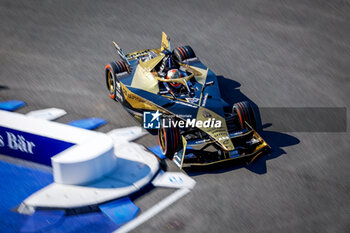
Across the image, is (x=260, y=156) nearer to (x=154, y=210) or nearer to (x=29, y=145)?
(x=154, y=210)

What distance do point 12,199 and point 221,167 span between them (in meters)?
4.47

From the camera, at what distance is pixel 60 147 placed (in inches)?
399

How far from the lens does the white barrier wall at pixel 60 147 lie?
31.1 ft

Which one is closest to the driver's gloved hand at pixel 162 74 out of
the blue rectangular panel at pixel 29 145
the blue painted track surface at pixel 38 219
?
the blue rectangular panel at pixel 29 145

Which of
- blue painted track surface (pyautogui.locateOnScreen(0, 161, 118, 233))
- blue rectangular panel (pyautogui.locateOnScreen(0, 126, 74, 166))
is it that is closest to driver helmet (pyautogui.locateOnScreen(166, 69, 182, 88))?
blue rectangular panel (pyautogui.locateOnScreen(0, 126, 74, 166))

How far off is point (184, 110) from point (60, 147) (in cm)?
303

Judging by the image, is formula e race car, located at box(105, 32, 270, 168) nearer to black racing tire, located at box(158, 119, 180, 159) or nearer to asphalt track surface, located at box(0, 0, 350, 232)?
black racing tire, located at box(158, 119, 180, 159)

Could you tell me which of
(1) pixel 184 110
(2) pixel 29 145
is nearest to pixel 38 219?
(2) pixel 29 145

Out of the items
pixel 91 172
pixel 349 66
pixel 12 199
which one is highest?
pixel 349 66

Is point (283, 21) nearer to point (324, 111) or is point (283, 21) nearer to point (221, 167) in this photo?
point (324, 111)

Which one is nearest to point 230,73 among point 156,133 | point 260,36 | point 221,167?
point 260,36

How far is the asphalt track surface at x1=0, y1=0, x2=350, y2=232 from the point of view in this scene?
9328mm

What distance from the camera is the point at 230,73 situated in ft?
49.7

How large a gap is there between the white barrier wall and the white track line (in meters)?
1.37
